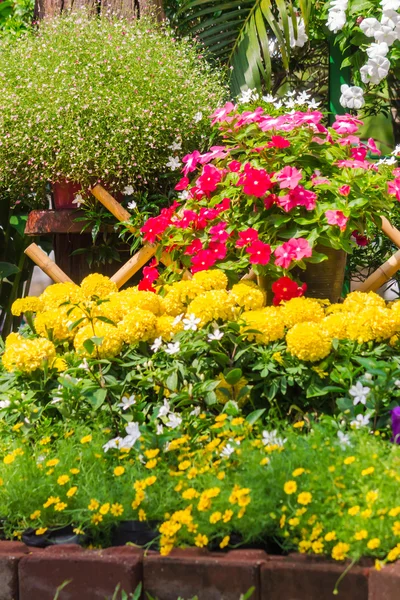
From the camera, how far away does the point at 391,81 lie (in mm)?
5188

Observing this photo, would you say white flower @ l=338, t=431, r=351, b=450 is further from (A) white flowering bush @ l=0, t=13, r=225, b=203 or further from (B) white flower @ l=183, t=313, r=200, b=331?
(A) white flowering bush @ l=0, t=13, r=225, b=203

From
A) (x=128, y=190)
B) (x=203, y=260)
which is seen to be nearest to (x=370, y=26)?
(x=128, y=190)

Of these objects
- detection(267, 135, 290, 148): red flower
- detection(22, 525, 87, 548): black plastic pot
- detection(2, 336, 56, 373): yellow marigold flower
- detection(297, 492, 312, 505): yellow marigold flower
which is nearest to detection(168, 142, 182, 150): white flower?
detection(267, 135, 290, 148): red flower

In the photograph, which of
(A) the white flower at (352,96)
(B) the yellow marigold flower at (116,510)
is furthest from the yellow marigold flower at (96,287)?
(A) the white flower at (352,96)

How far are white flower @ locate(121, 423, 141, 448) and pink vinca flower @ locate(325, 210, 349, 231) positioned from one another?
99cm

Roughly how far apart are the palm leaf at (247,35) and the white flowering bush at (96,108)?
2.87ft

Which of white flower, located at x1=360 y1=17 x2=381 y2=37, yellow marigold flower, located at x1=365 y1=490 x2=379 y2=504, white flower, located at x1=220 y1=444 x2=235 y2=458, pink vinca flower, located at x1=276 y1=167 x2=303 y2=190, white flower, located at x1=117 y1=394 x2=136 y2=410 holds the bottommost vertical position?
yellow marigold flower, located at x1=365 y1=490 x2=379 y2=504

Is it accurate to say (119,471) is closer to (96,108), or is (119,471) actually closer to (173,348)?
(173,348)

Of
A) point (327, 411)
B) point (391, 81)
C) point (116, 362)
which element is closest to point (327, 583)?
point (327, 411)

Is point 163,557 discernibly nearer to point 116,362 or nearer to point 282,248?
point 116,362

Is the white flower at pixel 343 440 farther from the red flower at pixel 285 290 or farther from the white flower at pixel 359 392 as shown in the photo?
the red flower at pixel 285 290

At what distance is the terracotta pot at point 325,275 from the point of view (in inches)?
112

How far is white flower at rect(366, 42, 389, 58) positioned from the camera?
12.7 ft

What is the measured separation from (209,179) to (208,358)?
79 centimetres
